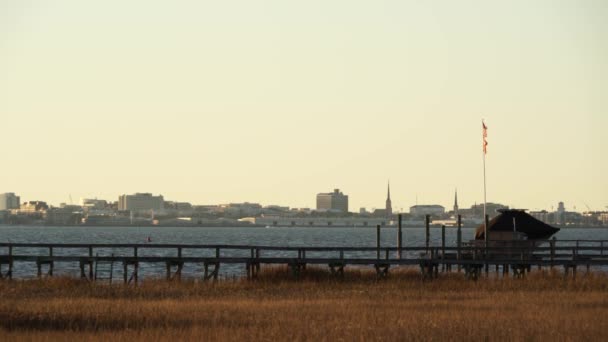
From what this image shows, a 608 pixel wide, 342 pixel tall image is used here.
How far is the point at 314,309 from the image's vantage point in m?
41.1

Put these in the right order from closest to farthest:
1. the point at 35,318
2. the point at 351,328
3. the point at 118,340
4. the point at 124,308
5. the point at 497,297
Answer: the point at 118,340, the point at 351,328, the point at 35,318, the point at 124,308, the point at 497,297

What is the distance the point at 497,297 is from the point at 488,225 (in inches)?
747

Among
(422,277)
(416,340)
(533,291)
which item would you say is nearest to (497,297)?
(533,291)

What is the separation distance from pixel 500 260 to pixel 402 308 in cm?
1660

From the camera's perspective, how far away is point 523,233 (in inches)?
2670

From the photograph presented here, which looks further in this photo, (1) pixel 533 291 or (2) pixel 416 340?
(1) pixel 533 291

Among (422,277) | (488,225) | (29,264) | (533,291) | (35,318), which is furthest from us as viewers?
(29,264)

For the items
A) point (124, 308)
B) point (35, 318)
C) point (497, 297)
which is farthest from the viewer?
point (497, 297)

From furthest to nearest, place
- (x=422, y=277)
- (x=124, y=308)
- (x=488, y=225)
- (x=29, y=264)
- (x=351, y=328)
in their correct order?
(x=29, y=264), (x=488, y=225), (x=422, y=277), (x=124, y=308), (x=351, y=328)

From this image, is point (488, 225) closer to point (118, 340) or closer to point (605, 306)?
point (605, 306)

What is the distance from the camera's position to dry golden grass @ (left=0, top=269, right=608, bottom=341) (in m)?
33.4

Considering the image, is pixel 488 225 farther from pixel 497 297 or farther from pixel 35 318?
pixel 35 318

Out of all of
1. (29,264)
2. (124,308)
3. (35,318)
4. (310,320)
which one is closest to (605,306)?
(310,320)

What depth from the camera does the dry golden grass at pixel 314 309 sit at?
33406mm
